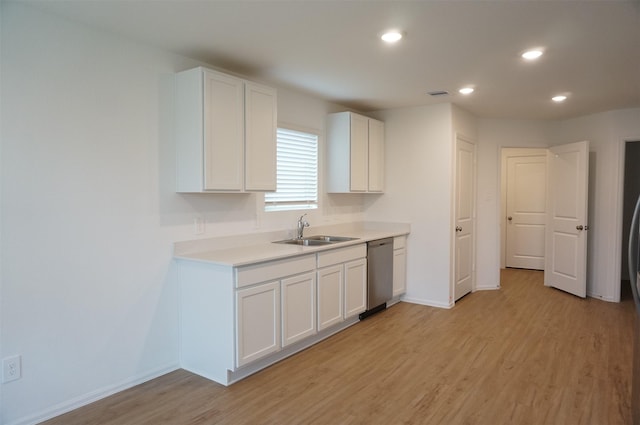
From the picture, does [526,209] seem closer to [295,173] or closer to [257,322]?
[295,173]

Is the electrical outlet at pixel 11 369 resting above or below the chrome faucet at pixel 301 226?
below

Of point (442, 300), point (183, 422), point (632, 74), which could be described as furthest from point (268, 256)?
point (632, 74)

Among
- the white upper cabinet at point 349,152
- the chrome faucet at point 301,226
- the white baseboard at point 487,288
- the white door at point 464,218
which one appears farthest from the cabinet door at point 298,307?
the white baseboard at point 487,288

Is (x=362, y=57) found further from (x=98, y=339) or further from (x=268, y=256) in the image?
(x=98, y=339)

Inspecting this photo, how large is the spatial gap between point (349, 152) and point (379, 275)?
1.40 m

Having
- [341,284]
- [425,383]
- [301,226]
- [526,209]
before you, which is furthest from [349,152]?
[526,209]

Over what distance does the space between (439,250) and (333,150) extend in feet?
5.67

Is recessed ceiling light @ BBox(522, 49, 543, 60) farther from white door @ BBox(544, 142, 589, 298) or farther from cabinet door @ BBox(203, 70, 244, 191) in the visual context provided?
white door @ BBox(544, 142, 589, 298)

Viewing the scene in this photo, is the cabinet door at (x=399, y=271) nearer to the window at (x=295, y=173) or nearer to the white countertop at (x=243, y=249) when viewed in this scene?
the white countertop at (x=243, y=249)

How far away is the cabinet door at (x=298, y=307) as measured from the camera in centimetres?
327

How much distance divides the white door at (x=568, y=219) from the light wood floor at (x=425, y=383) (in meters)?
1.12

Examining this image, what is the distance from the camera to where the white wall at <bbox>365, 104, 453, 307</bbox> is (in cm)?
484

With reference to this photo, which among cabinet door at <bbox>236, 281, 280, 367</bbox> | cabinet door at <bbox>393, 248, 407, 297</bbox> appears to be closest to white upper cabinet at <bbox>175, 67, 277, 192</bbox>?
cabinet door at <bbox>236, 281, 280, 367</bbox>

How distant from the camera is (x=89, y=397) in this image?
267 cm
